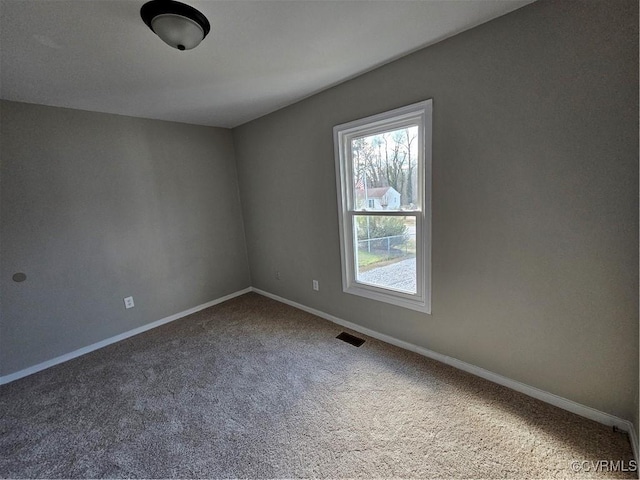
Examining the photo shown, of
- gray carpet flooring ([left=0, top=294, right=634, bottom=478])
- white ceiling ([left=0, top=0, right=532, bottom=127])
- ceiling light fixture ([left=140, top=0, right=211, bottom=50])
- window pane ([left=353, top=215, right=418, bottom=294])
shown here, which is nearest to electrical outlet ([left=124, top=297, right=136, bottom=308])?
gray carpet flooring ([left=0, top=294, right=634, bottom=478])

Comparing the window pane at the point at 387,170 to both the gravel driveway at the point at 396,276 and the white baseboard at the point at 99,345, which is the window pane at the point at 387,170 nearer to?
the gravel driveway at the point at 396,276

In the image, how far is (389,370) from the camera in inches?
82.0

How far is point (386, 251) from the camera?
7.90ft

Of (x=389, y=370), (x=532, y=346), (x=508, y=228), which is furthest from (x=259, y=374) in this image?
(x=508, y=228)

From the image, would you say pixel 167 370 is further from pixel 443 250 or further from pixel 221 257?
pixel 443 250

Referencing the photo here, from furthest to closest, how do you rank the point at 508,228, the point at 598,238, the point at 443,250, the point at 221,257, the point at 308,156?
the point at 221,257 < the point at 308,156 < the point at 443,250 < the point at 508,228 < the point at 598,238

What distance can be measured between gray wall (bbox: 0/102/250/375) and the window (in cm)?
191

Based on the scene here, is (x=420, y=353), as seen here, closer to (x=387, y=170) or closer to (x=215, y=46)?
(x=387, y=170)

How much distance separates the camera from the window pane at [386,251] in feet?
7.33

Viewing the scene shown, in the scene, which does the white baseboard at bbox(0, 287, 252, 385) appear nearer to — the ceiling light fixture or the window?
the window

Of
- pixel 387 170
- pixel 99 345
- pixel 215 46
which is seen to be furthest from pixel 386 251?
pixel 99 345

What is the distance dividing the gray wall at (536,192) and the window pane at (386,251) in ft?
0.81

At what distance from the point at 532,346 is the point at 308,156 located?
238cm

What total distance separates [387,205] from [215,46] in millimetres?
1670
